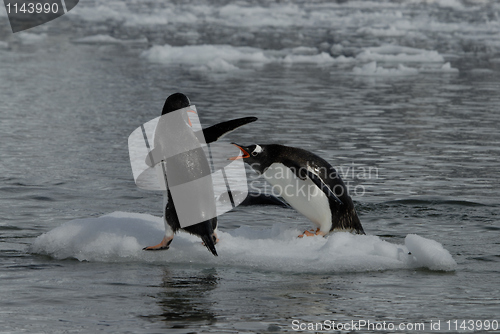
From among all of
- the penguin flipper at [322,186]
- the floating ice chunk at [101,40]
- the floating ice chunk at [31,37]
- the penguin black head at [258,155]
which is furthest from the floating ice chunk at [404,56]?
the penguin flipper at [322,186]

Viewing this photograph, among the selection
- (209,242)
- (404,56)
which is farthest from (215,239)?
(404,56)

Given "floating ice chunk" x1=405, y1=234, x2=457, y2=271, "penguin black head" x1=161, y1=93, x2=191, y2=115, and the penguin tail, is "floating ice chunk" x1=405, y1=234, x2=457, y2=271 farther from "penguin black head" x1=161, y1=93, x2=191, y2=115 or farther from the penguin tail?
"penguin black head" x1=161, y1=93, x2=191, y2=115

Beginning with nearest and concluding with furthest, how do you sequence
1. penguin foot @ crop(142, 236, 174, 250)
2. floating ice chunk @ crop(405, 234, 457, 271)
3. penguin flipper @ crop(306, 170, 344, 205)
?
floating ice chunk @ crop(405, 234, 457, 271), penguin foot @ crop(142, 236, 174, 250), penguin flipper @ crop(306, 170, 344, 205)

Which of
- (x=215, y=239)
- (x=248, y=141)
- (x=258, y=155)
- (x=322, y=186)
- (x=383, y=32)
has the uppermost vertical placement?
(x=258, y=155)

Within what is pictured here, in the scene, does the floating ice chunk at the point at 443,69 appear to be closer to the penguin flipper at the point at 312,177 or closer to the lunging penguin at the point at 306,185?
the lunging penguin at the point at 306,185

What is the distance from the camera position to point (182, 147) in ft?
19.2

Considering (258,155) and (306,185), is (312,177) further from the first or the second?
(258,155)

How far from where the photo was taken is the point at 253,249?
5.79m

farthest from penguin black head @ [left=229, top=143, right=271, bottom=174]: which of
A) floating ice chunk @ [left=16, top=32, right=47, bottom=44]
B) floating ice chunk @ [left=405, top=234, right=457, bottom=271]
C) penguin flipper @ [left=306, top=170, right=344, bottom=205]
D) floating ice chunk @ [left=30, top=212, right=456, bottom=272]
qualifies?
floating ice chunk @ [left=16, top=32, right=47, bottom=44]

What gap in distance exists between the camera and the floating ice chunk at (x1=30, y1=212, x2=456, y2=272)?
5527mm

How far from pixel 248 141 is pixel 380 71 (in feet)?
33.5

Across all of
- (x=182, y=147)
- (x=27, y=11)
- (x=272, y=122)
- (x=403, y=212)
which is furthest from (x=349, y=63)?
(x=27, y=11)

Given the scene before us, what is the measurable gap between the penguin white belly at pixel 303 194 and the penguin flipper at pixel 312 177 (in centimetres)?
4

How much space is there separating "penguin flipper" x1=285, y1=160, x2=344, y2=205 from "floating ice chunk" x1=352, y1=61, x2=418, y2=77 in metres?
14.5
